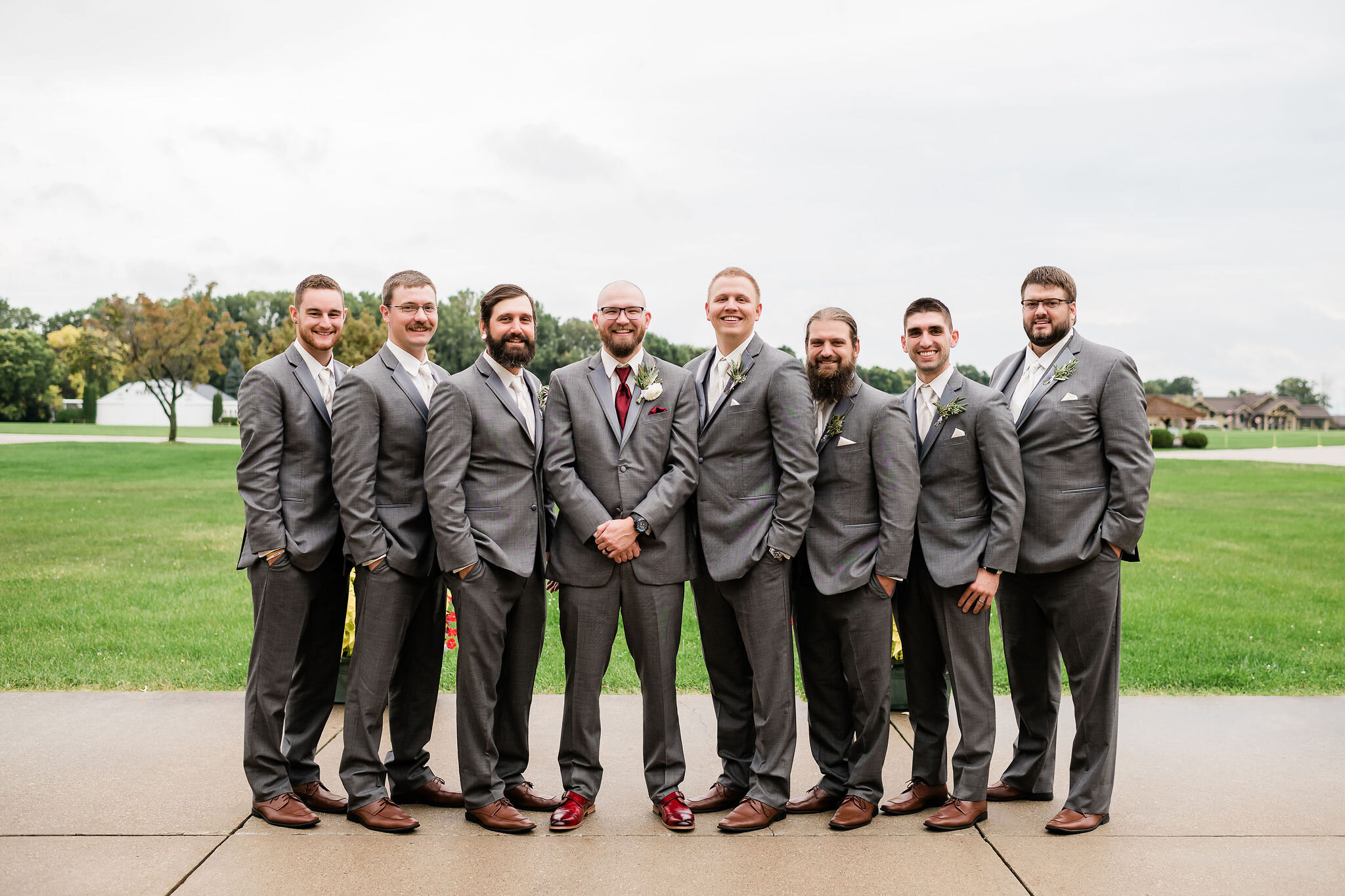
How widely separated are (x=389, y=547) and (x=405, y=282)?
1303mm

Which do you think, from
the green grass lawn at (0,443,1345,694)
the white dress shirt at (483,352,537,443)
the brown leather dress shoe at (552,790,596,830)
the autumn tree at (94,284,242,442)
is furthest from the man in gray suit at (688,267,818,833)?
the autumn tree at (94,284,242,442)

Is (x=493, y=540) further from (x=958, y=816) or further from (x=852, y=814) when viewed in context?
(x=958, y=816)

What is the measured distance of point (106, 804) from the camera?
189 inches

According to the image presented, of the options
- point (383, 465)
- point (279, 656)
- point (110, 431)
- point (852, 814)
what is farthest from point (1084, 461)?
point (110, 431)

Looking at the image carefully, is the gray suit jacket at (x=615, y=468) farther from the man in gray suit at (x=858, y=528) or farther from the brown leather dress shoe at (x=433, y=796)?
the brown leather dress shoe at (x=433, y=796)

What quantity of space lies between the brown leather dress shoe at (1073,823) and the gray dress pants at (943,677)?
13.3 inches

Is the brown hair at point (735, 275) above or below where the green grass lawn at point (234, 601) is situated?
above

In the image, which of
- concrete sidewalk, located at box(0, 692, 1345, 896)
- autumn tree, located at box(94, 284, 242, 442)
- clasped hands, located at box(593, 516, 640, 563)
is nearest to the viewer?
concrete sidewalk, located at box(0, 692, 1345, 896)

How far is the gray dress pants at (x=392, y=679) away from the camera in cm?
473

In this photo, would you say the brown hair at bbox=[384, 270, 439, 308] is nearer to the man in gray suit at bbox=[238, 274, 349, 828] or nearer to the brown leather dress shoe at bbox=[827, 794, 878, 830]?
the man in gray suit at bbox=[238, 274, 349, 828]

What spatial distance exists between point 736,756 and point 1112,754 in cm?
183

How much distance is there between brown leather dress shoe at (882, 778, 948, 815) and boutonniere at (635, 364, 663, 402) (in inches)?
91.5

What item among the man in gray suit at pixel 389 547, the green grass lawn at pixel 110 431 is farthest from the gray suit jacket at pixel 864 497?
the green grass lawn at pixel 110 431

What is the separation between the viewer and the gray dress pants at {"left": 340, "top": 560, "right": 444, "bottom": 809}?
4.73 meters
